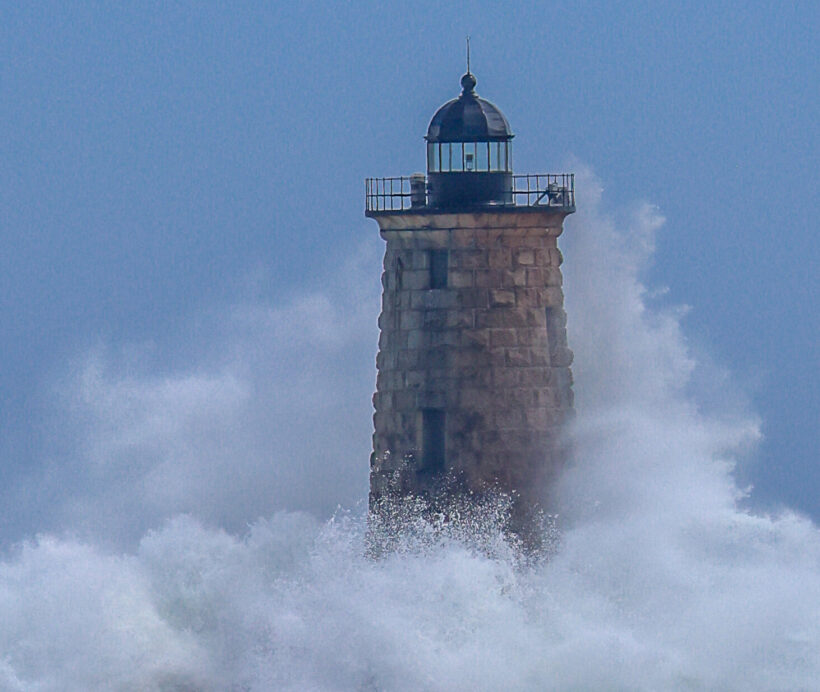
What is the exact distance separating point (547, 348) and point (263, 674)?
7.01 metres

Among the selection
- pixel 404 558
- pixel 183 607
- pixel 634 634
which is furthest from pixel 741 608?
pixel 183 607

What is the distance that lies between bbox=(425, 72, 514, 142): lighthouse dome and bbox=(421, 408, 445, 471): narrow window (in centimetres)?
423

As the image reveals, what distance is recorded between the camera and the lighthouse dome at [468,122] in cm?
6022

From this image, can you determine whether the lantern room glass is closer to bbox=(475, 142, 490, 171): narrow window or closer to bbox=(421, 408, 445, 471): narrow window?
bbox=(475, 142, 490, 171): narrow window

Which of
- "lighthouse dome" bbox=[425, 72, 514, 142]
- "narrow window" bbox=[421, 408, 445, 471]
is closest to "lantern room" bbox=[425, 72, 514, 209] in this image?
"lighthouse dome" bbox=[425, 72, 514, 142]

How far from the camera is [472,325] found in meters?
59.7

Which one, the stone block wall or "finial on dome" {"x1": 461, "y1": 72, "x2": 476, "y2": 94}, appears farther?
"finial on dome" {"x1": 461, "y1": 72, "x2": 476, "y2": 94}

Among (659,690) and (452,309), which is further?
(452,309)

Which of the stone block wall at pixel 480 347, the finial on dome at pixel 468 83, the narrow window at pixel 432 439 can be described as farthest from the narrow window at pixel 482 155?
the narrow window at pixel 432 439

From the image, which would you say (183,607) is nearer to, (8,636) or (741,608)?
(8,636)

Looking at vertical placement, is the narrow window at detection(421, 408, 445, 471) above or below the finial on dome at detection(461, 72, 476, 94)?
below

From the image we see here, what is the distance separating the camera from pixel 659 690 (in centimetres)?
5572

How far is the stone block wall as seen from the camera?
196 feet

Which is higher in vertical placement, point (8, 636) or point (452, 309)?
point (452, 309)
